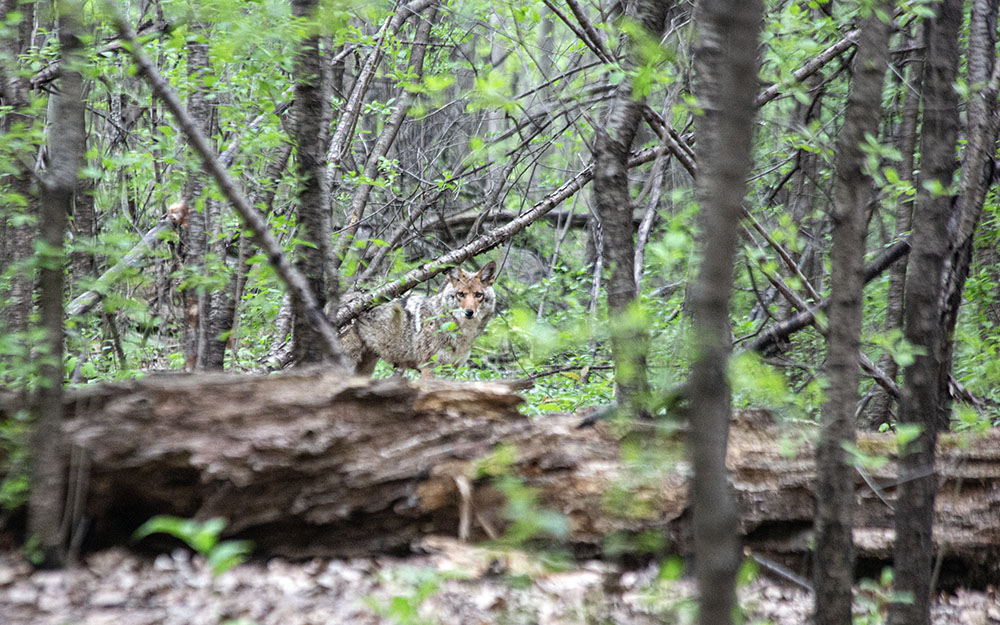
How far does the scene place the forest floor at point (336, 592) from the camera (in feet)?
9.78

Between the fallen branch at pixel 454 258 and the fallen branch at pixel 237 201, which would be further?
the fallen branch at pixel 454 258

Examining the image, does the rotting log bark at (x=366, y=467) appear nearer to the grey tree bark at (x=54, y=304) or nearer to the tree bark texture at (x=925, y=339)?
the grey tree bark at (x=54, y=304)

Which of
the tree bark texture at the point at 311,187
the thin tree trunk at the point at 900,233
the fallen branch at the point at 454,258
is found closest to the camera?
the tree bark texture at the point at 311,187

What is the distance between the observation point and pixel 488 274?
33.9ft

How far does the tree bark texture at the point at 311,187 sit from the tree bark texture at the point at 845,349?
2759mm

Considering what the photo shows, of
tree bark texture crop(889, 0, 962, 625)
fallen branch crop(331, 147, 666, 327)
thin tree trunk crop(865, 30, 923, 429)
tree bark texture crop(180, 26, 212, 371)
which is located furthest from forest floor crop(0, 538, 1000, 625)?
fallen branch crop(331, 147, 666, 327)

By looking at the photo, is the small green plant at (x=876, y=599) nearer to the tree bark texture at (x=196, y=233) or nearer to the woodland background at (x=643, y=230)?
the woodland background at (x=643, y=230)

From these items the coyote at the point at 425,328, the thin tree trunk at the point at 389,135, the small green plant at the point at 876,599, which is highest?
the thin tree trunk at the point at 389,135

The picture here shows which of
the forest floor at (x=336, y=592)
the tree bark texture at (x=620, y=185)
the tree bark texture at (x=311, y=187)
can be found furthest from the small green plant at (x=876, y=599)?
the tree bark texture at (x=311, y=187)

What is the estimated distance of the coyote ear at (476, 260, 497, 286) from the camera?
33.3 ft

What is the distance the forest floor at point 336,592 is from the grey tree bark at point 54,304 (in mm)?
248

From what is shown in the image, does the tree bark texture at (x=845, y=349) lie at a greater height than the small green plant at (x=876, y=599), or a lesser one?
greater

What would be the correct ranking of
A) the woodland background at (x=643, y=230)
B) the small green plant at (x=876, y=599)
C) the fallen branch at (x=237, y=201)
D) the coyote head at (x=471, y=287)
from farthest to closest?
the coyote head at (x=471, y=287) < the fallen branch at (x=237, y=201) < the small green plant at (x=876, y=599) < the woodland background at (x=643, y=230)

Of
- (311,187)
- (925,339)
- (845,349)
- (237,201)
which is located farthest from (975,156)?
(237,201)
